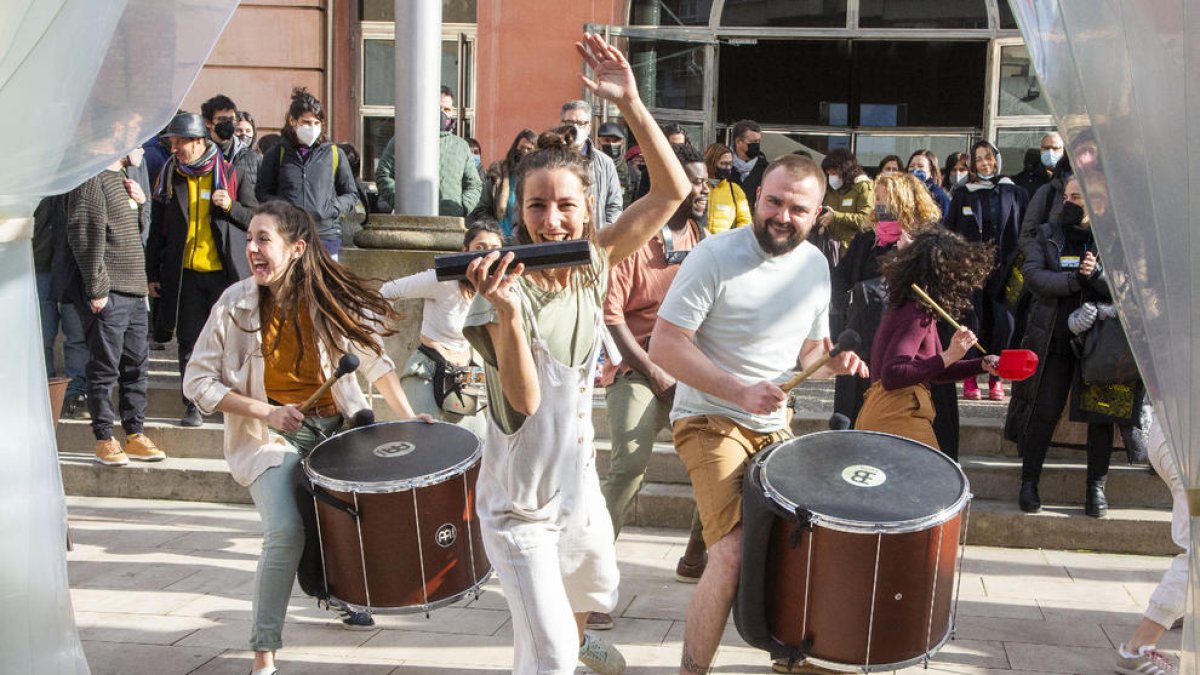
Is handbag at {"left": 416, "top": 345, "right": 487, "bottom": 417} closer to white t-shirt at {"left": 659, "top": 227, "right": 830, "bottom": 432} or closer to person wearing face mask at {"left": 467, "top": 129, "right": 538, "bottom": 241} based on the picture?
white t-shirt at {"left": 659, "top": 227, "right": 830, "bottom": 432}

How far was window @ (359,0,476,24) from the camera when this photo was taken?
44.9 feet

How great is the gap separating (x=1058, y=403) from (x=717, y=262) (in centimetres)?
317

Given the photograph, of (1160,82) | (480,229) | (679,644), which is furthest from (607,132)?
(1160,82)

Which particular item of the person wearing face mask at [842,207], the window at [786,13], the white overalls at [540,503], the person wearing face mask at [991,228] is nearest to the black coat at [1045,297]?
the person wearing face mask at [991,228]

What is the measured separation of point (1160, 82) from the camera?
2.89 metres

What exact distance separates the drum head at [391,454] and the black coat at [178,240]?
12.4 ft

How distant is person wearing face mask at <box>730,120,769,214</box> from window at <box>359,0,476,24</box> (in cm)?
483

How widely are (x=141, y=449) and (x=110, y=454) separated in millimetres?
180

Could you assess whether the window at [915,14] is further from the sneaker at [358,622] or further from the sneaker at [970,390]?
the sneaker at [358,622]

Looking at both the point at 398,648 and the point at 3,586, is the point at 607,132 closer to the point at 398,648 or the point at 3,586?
the point at 398,648

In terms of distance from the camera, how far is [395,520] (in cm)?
423

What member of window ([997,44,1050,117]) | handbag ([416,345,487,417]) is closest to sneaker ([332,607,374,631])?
handbag ([416,345,487,417])

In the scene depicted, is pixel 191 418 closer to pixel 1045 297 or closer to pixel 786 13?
pixel 1045 297

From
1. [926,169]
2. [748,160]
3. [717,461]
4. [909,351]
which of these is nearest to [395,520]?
[717,461]
